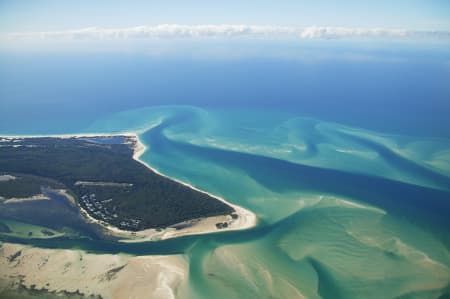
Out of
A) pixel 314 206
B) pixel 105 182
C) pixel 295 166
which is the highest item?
pixel 295 166

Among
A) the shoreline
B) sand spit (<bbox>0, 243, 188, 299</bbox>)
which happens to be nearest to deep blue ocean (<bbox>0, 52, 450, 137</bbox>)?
the shoreline

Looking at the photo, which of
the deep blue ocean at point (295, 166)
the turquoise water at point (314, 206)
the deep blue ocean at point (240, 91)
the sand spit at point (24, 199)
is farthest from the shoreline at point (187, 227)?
the deep blue ocean at point (240, 91)

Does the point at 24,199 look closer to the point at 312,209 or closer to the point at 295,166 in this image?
the point at 312,209

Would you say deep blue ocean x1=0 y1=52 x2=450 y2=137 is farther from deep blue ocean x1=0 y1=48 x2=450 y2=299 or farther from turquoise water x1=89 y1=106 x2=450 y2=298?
turquoise water x1=89 y1=106 x2=450 y2=298

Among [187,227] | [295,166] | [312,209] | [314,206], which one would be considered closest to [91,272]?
[187,227]

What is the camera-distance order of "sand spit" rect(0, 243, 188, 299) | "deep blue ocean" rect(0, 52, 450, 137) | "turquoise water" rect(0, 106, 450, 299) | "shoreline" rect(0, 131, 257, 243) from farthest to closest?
"deep blue ocean" rect(0, 52, 450, 137), "shoreline" rect(0, 131, 257, 243), "turquoise water" rect(0, 106, 450, 299), "sand spit" rect(0, 243, 188, 299)

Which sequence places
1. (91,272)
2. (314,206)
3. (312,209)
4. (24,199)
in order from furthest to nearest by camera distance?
(24,199), (314,206), (312,209), (91,272)

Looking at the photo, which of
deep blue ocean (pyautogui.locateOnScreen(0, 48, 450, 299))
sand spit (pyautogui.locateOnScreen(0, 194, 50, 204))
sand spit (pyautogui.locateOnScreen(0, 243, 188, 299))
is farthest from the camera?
sand spit (pyautogui.locateOnScreen(0, 194, 50, 204))
